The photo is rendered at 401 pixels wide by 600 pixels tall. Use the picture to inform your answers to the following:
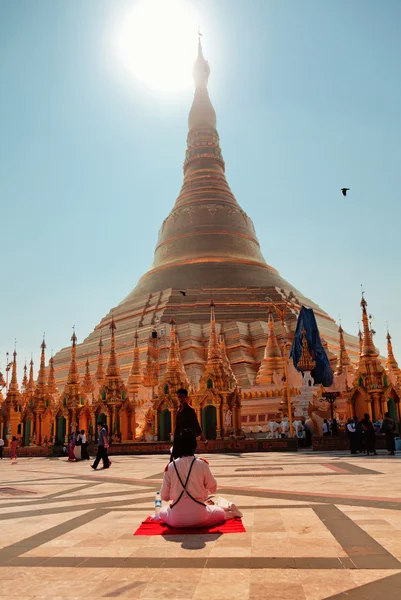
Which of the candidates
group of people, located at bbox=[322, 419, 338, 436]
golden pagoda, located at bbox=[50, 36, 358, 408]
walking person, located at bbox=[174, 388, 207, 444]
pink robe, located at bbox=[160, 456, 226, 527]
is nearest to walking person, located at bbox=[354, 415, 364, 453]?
group of people, located at bbox=[322, 419, 338, 436]

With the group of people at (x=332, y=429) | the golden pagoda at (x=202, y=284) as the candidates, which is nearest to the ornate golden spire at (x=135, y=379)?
the golden pagoda at (x=202, y=284)

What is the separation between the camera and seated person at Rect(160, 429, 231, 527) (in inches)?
244

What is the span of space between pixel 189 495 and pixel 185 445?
62 cm

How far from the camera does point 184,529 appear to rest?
244 inches

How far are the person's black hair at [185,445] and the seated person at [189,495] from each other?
26 millimetres

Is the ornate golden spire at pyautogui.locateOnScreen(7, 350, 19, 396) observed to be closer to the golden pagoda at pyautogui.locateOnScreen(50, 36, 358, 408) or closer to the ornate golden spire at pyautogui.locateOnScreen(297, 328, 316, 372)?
the golden pagoda at pyautogui.locateOnScreen(50, 36, 358, 408)

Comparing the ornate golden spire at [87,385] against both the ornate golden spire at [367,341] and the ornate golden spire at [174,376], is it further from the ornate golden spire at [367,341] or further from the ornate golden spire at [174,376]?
the ornate golden spire at [367,341]

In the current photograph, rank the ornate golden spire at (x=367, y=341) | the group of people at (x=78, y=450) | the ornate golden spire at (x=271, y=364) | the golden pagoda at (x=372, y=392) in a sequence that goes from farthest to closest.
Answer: the ornate golden spire at (x=271, y=364) → the ornate golden spire at (x=367, y=341) → the golden pagoda at (x=372, y=392) → the group of people at (x=78, y=450)

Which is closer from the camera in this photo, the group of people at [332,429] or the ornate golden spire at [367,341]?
the group of people at [332,429]

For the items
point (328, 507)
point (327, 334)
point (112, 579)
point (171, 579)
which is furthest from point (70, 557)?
point (327, 334)

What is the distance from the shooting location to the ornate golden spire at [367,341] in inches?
1150

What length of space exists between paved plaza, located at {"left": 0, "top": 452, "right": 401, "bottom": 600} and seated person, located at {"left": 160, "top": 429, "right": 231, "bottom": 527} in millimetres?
377

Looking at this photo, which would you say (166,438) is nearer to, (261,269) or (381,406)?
(381,406)

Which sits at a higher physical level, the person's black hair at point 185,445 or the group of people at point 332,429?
the group of people at point 332,429
